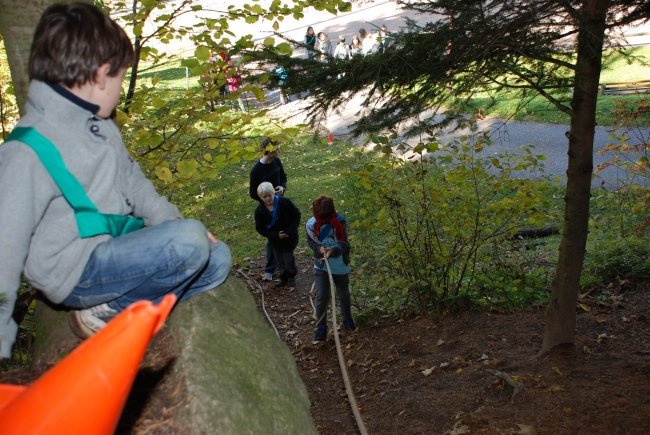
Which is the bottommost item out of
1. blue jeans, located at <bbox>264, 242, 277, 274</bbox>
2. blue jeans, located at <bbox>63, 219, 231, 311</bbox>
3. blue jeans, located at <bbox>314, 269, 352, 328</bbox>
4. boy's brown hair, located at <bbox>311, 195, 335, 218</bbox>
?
blue jeans, located at <bbox>264, 242, 277, 274</bbox>

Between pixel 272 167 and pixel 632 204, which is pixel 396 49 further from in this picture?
pixel 632 204

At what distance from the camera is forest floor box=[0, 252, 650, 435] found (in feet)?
12.4

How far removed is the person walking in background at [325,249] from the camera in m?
6.28

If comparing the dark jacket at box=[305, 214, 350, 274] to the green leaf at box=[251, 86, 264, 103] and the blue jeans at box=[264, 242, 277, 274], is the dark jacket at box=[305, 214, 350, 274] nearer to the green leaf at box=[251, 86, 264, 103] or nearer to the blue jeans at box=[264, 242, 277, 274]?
the green leaf at box=[251, 86, 264, 103]

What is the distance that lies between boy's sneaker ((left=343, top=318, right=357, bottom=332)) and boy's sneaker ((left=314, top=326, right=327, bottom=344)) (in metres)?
0.42

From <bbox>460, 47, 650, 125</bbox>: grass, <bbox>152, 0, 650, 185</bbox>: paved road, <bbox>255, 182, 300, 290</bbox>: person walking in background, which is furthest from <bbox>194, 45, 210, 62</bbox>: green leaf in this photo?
<bbox>460, 47, 650, 125</bbox>: grass

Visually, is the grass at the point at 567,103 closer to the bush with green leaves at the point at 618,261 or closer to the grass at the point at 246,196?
the grass at the point at 246,196

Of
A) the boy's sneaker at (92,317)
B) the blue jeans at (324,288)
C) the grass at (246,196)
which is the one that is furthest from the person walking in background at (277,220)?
the boy's sneaker at (92,317)

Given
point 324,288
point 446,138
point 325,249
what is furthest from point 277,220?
point 446,138

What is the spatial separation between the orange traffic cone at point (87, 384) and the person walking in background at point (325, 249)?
442cm

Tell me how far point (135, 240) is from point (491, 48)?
3.05m

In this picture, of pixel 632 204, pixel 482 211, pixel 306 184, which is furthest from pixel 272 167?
pixel 632 204

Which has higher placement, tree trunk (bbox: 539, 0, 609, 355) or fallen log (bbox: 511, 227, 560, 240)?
tree trunk (bbox: 539, 0, 609, 355)

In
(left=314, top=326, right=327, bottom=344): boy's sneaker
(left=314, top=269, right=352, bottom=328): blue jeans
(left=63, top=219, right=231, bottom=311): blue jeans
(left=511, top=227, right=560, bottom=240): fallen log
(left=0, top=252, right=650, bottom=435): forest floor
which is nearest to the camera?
(left=63, top=219, right=231, bottom=311): blue jeans
